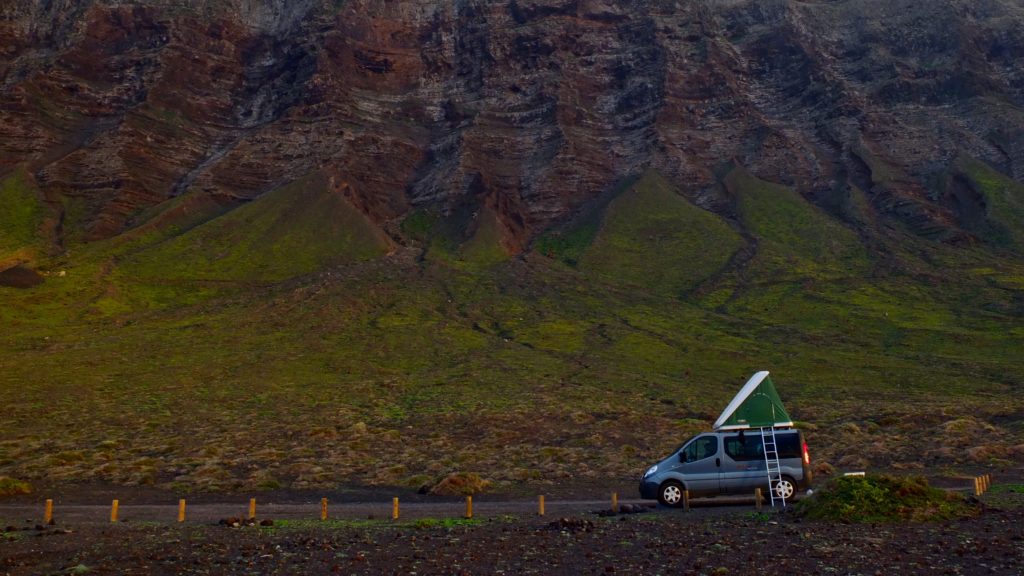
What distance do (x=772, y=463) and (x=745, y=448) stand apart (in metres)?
0.97

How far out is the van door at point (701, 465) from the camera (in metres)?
26.7

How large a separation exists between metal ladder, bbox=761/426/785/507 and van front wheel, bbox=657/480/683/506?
9.49 feet

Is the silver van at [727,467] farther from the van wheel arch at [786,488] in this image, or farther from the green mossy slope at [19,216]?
the green mossy slope at [19,216]

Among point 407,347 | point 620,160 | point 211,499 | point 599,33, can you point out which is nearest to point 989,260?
point 620,160

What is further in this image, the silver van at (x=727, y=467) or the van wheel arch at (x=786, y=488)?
the silver van at (x=727, y=467)

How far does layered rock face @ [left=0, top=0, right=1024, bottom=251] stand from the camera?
502 ft

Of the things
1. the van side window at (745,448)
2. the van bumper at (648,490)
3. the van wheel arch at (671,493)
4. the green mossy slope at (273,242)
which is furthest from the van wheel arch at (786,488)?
the green mossy slope at (273,242)

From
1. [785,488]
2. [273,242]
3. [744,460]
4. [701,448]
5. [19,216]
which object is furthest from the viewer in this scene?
[19,216]

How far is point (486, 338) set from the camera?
93875mm

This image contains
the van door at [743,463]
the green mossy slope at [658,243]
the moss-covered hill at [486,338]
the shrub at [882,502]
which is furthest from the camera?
the green mossy slope at [658,243]

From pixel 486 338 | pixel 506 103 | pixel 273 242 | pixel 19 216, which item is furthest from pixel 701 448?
pixel 506 103

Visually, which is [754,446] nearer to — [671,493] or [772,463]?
[772,463]

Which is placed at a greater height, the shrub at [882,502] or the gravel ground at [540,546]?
the shrub at [882,502]

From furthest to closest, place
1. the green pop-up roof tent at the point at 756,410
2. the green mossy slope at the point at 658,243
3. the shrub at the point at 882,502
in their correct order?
1. the green mossy slope at the point at 658,243
2. the green pop-up roof tent at the point at 756,410
3. the shrub at the point at 882,502
